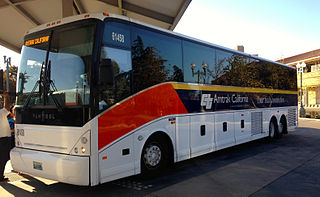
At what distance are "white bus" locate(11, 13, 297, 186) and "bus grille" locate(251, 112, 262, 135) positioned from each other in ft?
10.5

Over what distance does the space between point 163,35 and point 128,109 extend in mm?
2324

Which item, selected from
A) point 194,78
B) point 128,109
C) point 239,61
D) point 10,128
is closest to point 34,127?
point 10,128

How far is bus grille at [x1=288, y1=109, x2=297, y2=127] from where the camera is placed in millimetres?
13373

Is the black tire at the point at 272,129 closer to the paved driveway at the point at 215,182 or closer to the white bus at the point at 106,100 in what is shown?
the paved driveway at the point at 215,182

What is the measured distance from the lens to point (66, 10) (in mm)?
11086

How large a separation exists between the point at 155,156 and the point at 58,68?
2.94 metres

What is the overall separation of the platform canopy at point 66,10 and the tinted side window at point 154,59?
5.31 meters

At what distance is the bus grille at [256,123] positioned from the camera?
10320mm

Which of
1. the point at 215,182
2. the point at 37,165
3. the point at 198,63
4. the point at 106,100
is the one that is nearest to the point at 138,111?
the point at 106,100

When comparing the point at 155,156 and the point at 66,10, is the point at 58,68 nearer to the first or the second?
the point at 155,156

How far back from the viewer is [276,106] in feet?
39.8

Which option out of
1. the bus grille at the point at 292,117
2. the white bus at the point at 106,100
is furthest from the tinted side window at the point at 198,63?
the bus grille at the point at 292,117

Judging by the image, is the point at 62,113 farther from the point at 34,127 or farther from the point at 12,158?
the point at 12,158

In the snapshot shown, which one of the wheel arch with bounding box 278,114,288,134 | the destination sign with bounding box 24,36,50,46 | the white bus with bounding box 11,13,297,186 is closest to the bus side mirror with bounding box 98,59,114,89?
the white bus with bounding box 11,13,297,186
